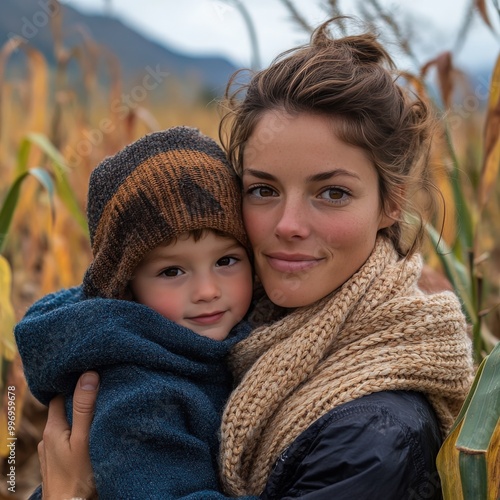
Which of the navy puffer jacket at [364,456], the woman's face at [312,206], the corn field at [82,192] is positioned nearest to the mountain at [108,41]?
the corn field at [82,192]

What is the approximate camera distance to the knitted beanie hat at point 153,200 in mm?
1439

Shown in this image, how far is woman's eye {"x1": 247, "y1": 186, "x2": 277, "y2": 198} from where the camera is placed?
4.82 feet

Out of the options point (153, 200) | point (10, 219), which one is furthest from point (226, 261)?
point (10, 219)

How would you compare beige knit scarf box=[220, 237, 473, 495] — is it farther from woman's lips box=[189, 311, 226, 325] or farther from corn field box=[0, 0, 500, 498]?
corn field box=[0, 0, 500, 498]

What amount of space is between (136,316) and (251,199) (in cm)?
33

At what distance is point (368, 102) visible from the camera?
1440 mm

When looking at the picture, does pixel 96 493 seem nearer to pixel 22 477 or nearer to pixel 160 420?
pixel 160 420

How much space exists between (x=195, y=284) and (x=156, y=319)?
104 mm

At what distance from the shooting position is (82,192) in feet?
10.5

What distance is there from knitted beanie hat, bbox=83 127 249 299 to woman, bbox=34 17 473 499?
0.06 m

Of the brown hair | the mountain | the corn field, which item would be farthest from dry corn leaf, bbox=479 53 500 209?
the mountain

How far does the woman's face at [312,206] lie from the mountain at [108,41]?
57 cm

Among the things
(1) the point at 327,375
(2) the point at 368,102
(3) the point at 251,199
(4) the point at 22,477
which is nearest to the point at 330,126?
(2) the point at 368,102

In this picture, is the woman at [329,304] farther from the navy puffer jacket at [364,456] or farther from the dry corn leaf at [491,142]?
the dry corn leaf at [491,142]
